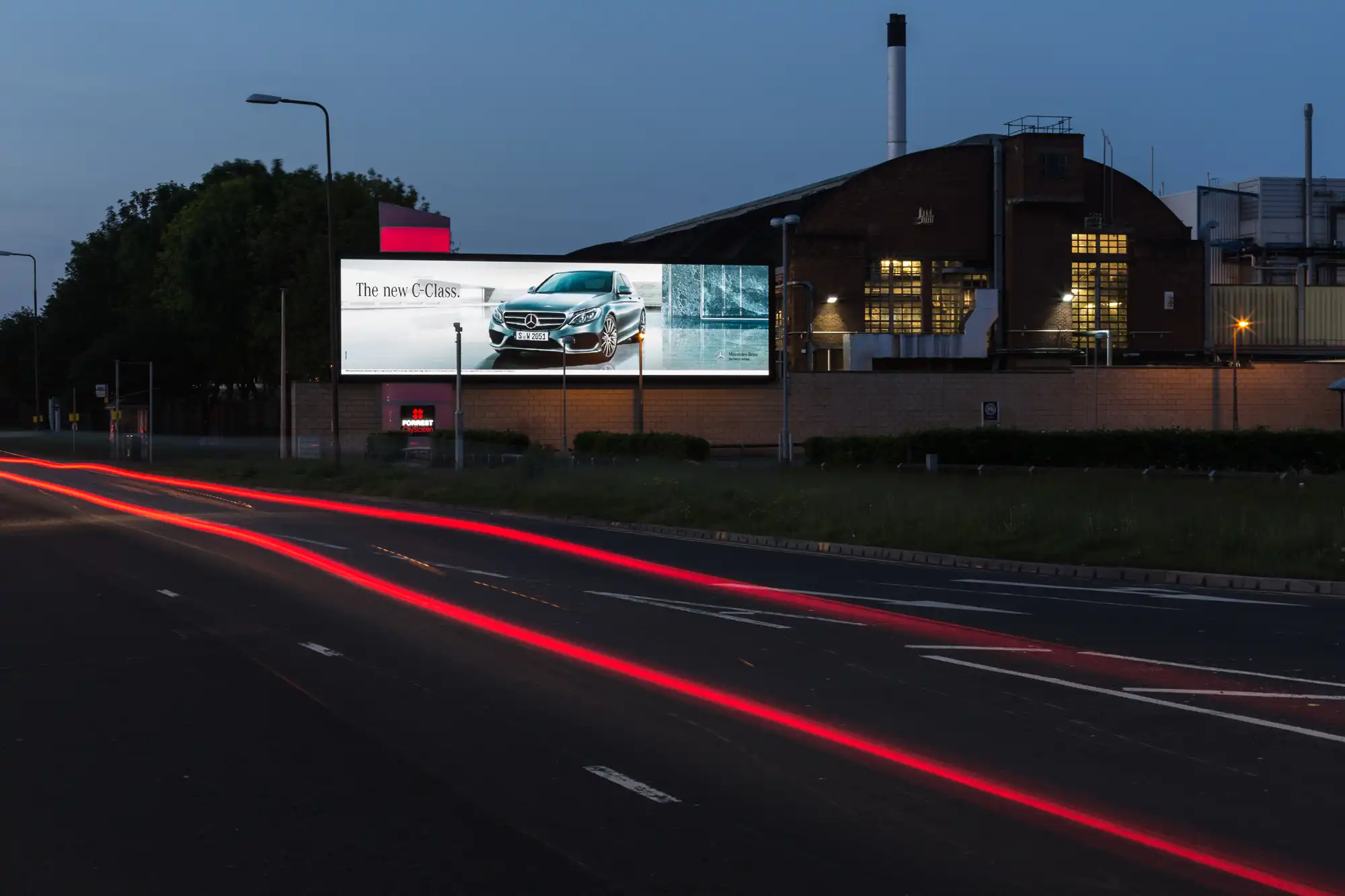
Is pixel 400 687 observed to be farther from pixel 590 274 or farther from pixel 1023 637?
pixel 590 274

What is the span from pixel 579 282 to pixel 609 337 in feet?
9.96

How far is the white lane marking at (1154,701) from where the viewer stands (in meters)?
9.20

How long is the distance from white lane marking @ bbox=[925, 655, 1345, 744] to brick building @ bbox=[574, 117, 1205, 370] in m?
64.4

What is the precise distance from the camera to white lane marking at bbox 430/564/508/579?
19547 mm

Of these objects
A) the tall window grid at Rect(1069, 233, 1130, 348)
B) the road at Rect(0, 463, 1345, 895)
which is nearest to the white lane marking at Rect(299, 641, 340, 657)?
the road at Rect(0, 463, 1345, 895)

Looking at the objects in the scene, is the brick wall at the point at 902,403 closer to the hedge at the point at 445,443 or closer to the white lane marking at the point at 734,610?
the hedge at the point at 445,443

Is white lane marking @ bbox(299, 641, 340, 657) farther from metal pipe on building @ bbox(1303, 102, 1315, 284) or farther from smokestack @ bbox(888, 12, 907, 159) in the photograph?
metal pipe on building @ bbox(1303, 102, 1315, 284)

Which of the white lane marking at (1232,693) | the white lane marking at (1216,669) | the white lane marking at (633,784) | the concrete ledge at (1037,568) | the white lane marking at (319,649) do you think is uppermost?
the white lane marking at (633,784)

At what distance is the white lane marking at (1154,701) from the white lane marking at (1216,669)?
3.91 ft

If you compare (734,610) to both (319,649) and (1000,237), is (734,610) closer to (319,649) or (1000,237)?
(319,649)

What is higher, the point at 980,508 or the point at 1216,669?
the point at 980,508

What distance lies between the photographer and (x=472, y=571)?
2034 cm

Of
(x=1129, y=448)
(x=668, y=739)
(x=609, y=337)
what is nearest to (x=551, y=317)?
(x=609, y=337)

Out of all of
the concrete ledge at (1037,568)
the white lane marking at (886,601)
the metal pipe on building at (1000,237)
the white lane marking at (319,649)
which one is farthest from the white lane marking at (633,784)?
the metal pipe on building at (1000,237)
